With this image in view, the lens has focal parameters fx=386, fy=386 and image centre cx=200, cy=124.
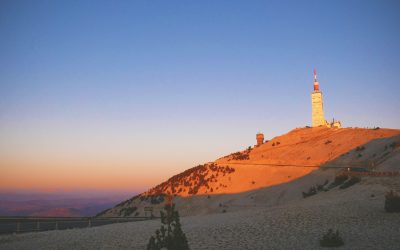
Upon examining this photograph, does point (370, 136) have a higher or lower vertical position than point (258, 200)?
higher

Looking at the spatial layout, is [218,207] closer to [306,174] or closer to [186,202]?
[186,202]

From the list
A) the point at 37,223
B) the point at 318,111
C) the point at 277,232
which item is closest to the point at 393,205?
the point at 277,232

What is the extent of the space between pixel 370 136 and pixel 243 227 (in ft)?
183

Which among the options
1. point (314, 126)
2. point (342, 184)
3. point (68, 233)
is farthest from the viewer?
point (314, 126)

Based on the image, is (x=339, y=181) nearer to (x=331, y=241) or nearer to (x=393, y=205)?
(x=393, y=205)

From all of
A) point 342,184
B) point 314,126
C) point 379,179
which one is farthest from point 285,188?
point 314,126

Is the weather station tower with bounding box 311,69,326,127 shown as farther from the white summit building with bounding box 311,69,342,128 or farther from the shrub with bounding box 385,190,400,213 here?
the shrub with bounding box 385,190,400,213

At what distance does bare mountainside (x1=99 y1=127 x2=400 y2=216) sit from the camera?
48281mm

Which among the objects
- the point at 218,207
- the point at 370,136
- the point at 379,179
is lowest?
the point at 218,207

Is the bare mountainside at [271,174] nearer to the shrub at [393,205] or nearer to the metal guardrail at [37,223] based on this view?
the metal guardrail at [37,223]

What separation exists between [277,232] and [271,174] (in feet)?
136

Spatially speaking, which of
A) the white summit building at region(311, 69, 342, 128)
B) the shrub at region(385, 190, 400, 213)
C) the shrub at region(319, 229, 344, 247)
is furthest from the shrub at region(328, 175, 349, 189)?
the white summit building at region(311, 69, 342, 128)

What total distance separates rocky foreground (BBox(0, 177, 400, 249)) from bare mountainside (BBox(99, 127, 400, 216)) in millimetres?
18742

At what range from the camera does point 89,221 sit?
31.1 meters
